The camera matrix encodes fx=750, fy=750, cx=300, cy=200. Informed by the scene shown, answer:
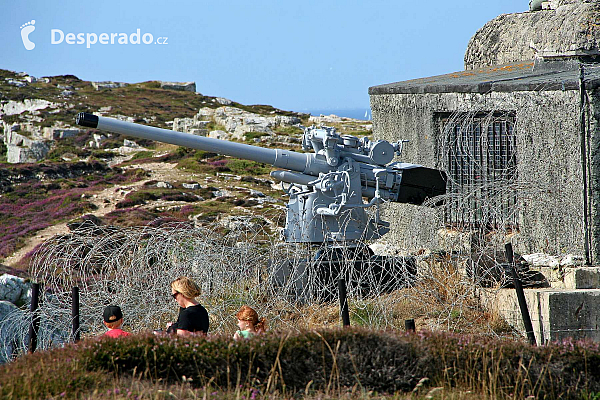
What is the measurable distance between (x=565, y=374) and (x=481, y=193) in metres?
6.81

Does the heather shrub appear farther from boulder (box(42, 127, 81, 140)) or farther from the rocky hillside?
boulder (box(42, 127, 81, 140))

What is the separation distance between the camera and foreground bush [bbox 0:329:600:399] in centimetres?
591

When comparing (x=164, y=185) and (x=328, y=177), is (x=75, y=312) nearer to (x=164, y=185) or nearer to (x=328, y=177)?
(x=328, y=177)

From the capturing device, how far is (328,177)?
10.2 m

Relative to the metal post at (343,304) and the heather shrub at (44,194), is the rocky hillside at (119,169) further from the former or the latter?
the metal post at (343,304)

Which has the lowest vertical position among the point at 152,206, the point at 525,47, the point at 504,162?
the point at 152,206

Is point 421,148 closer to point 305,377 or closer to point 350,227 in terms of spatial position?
point 350,227

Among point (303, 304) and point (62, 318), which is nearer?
point (62, 318)

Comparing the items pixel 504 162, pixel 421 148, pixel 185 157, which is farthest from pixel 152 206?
pixel 504 162

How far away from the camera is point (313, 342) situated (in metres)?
6.24

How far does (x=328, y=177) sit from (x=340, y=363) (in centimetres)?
439

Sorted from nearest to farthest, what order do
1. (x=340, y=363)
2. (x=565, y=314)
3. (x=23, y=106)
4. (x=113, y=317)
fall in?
1. (x=340, y=363)
2. (x=113, y=317)
3. (x=565, y=314)
4. (x=23, y=106)

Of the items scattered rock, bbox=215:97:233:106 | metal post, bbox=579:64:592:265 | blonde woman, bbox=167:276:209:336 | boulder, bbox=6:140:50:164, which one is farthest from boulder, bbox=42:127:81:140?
blonde woman, bbox=167:276:209:336

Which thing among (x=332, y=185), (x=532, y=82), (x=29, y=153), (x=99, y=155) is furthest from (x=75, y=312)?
(x=29, y=153)
